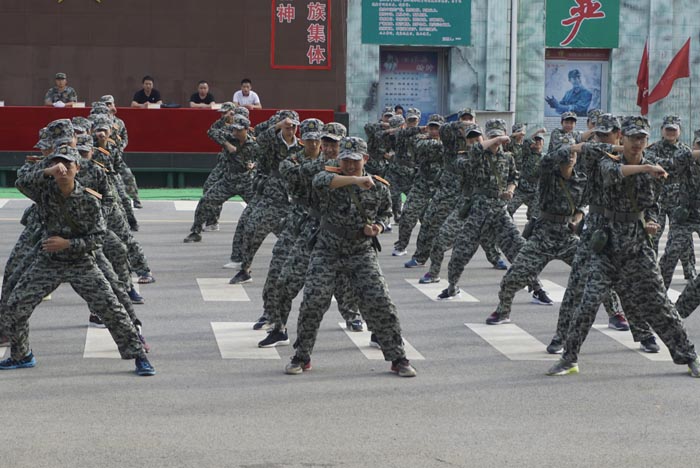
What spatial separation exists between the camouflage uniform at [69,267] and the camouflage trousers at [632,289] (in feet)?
11.8

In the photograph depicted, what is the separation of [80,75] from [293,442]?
26.2 meters

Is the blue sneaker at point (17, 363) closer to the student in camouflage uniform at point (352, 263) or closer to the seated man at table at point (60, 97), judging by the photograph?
the student in camouflage uniform at point (352, 263)

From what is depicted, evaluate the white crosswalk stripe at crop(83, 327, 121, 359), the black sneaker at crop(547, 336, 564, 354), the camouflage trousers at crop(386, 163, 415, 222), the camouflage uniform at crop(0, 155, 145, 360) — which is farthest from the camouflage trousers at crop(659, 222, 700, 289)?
the camouflage uniform at crop(0, 155, 145, 360)

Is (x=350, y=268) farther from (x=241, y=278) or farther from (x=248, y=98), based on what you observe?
(x=248, y=98)

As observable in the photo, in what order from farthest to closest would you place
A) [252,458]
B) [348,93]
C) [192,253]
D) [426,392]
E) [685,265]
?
[348,93], [192,253], [685,265], [426,392], [252,458]

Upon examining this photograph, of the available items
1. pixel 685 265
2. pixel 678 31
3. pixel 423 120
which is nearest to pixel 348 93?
pixel 423 120

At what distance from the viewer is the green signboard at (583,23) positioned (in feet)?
129

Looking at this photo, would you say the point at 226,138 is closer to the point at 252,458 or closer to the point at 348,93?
the point at 252,458

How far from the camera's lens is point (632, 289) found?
11312 mm

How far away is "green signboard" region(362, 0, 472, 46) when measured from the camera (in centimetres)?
3791

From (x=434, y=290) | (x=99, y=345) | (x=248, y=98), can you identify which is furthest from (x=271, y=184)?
(x=248, y=98)

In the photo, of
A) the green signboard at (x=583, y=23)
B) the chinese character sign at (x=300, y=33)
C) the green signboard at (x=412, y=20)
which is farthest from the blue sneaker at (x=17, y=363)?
the green signboard at (x=583, y=23)

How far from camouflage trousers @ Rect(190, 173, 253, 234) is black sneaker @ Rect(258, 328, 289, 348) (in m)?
7.13

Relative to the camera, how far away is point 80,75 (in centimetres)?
3391
